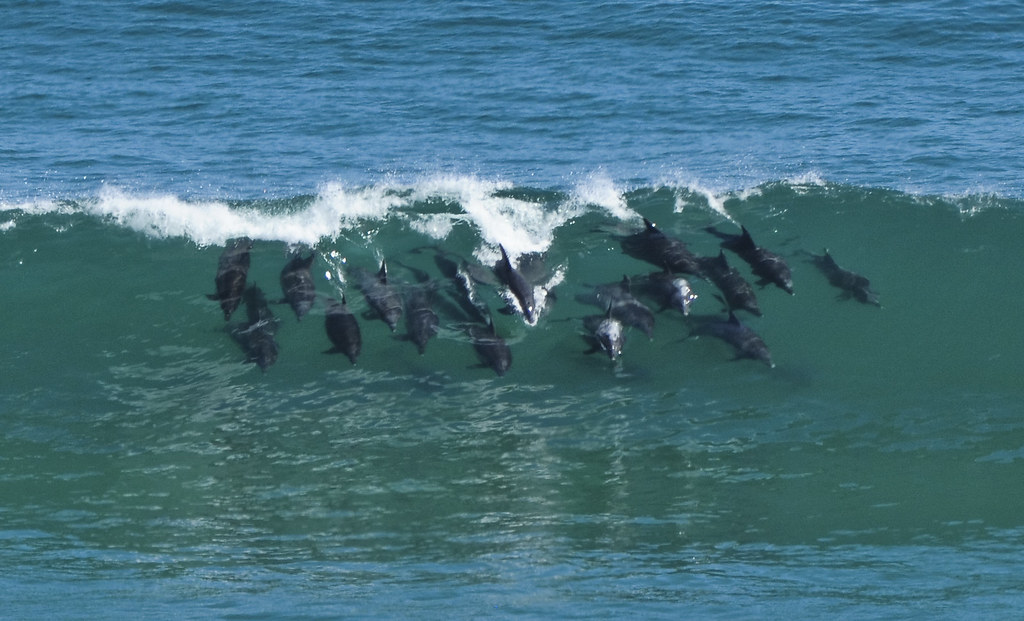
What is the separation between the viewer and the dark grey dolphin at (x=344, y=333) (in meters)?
17.4

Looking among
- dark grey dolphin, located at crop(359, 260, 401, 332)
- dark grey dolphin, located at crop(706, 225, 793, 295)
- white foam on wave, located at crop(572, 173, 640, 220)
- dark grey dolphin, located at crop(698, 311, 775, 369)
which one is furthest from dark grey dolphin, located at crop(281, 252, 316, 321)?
dark grey dolphin, located at crop(706, 225, 793, 295)

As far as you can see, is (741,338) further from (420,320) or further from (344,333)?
(344,333)

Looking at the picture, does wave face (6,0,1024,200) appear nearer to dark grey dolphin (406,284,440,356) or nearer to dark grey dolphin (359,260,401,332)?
dark grey dolphin (359,260,401,332)

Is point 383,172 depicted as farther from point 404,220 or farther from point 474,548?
point 474,548

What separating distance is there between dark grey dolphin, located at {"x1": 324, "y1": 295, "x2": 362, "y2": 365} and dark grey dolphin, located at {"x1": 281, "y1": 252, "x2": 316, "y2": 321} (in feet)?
1.66

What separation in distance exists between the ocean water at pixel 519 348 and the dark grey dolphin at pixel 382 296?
0.22 meters

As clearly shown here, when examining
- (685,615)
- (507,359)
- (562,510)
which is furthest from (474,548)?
(507,359)

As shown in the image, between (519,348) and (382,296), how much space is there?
6.97 feet

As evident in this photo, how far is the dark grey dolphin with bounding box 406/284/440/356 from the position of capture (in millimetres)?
17469

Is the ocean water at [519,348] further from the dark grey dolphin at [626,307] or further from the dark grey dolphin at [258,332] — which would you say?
the dark grey dolphin at [626,307]

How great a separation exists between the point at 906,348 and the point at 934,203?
15.3 feet

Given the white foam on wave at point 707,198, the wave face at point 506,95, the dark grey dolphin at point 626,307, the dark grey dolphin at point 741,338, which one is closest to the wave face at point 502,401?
the white foam on wave at point 707,198

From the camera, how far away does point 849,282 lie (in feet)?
63.1

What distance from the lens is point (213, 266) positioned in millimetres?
20266
